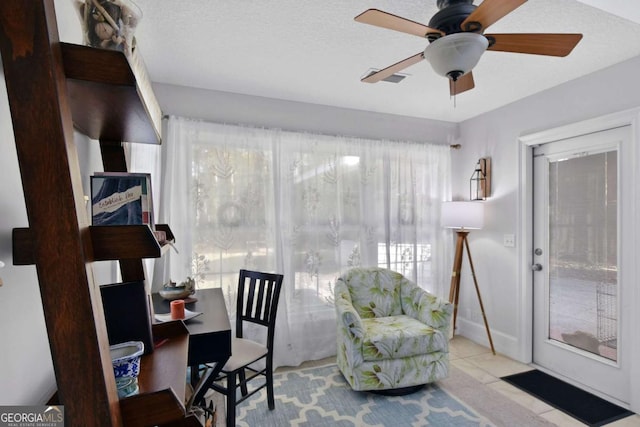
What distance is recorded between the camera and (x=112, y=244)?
2.14ft

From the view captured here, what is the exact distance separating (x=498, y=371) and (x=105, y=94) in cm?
354

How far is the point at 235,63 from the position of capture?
246cm

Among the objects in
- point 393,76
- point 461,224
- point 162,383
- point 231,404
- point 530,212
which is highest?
point 393,76

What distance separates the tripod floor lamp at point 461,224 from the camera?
11.0 feet

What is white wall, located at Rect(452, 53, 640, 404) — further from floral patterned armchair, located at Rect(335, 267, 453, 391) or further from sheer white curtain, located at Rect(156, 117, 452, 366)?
floral patterned armchair, located at Rect(335, 267, 453, 391)

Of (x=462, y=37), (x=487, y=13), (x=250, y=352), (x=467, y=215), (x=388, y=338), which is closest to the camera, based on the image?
(x=487, y=13)

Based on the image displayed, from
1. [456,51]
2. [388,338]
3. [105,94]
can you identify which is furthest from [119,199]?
[388,338]

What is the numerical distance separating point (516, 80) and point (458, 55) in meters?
1.73

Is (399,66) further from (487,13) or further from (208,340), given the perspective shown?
(208,340)

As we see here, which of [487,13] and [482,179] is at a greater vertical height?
[487,13]

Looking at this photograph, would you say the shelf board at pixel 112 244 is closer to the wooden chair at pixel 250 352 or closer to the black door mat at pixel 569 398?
the wooden chair at pixel 250 352

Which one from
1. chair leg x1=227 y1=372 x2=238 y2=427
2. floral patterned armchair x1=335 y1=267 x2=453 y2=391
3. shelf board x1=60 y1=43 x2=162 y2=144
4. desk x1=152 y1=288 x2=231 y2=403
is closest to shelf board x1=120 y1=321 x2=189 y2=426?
desk x1=152 y1=288 x2=231 y2=403

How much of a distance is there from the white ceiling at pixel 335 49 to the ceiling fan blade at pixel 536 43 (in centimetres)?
18

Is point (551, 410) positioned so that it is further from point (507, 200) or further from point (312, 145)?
point (312, 145)
